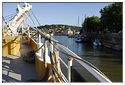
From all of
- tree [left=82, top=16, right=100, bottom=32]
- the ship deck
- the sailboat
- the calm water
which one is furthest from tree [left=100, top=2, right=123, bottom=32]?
the ship deck

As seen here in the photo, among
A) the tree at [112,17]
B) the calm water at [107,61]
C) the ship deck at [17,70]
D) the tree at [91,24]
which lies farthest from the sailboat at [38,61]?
the tree at [91,24]

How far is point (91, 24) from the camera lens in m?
38.4

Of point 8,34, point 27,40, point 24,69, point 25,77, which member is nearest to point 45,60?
point 25,77

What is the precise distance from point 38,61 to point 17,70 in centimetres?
44

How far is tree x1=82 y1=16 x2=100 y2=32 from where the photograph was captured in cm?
3672

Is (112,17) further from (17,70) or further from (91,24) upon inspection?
(17,70)

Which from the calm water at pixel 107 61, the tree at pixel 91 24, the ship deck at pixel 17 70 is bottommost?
the calm water at pixel 107 61

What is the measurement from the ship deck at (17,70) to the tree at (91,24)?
31763mm

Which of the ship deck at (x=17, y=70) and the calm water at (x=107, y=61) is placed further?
the calm water at (x=107, y=61)

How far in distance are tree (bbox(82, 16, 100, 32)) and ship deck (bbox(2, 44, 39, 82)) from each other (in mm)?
31763

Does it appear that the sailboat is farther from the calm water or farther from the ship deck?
the calm water

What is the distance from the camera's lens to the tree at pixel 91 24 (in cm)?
3672

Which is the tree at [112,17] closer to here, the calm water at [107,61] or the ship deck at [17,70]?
the calm water at [107,61]

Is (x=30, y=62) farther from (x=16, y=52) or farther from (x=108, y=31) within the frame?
(x=108, y=31)
